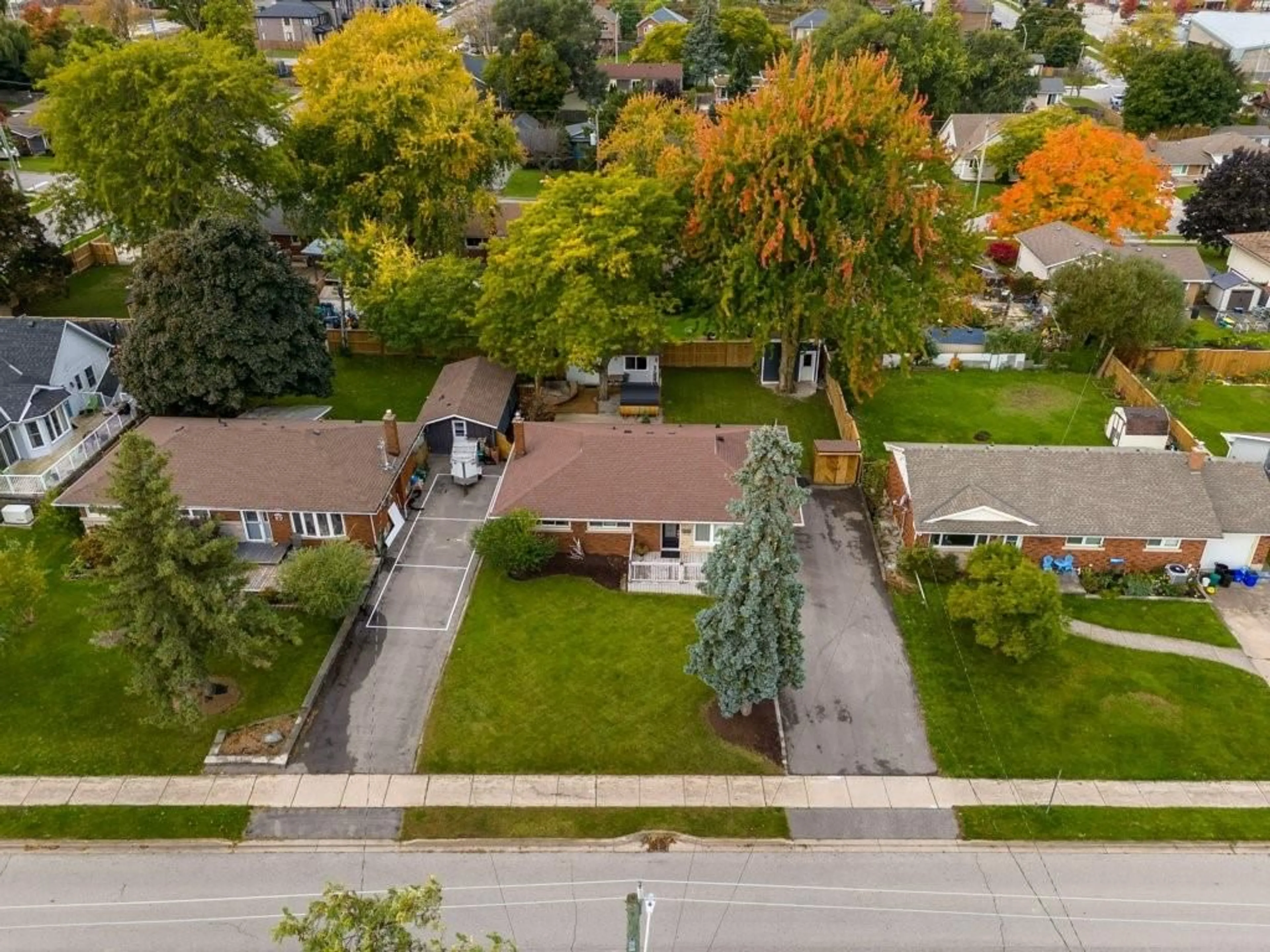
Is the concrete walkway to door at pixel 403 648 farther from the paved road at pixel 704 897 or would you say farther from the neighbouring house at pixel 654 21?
the neighbouring house at pixel 654 21

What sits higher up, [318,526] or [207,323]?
[207,323]

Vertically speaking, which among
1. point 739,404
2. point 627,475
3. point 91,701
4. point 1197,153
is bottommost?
point 91,701

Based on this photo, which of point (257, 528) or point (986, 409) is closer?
point (257, 528)

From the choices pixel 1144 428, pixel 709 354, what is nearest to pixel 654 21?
pixel 709 354

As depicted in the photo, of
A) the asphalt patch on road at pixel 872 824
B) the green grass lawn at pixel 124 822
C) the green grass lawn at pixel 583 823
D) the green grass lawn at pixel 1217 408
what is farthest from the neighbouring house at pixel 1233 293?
the green grass lawn at pixel 124 822

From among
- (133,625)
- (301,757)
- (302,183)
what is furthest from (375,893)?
(302,183)

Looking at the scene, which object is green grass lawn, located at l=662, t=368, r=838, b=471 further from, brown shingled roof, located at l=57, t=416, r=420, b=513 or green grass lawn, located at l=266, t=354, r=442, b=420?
brown shingled roof, located at l=57, t=416, r=420, b=513

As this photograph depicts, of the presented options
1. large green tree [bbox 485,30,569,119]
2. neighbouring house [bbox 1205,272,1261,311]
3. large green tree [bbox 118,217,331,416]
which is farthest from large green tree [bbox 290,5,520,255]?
neighbouring house [bbox 1205,272,1261,311]

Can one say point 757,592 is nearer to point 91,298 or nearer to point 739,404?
point 739,404
